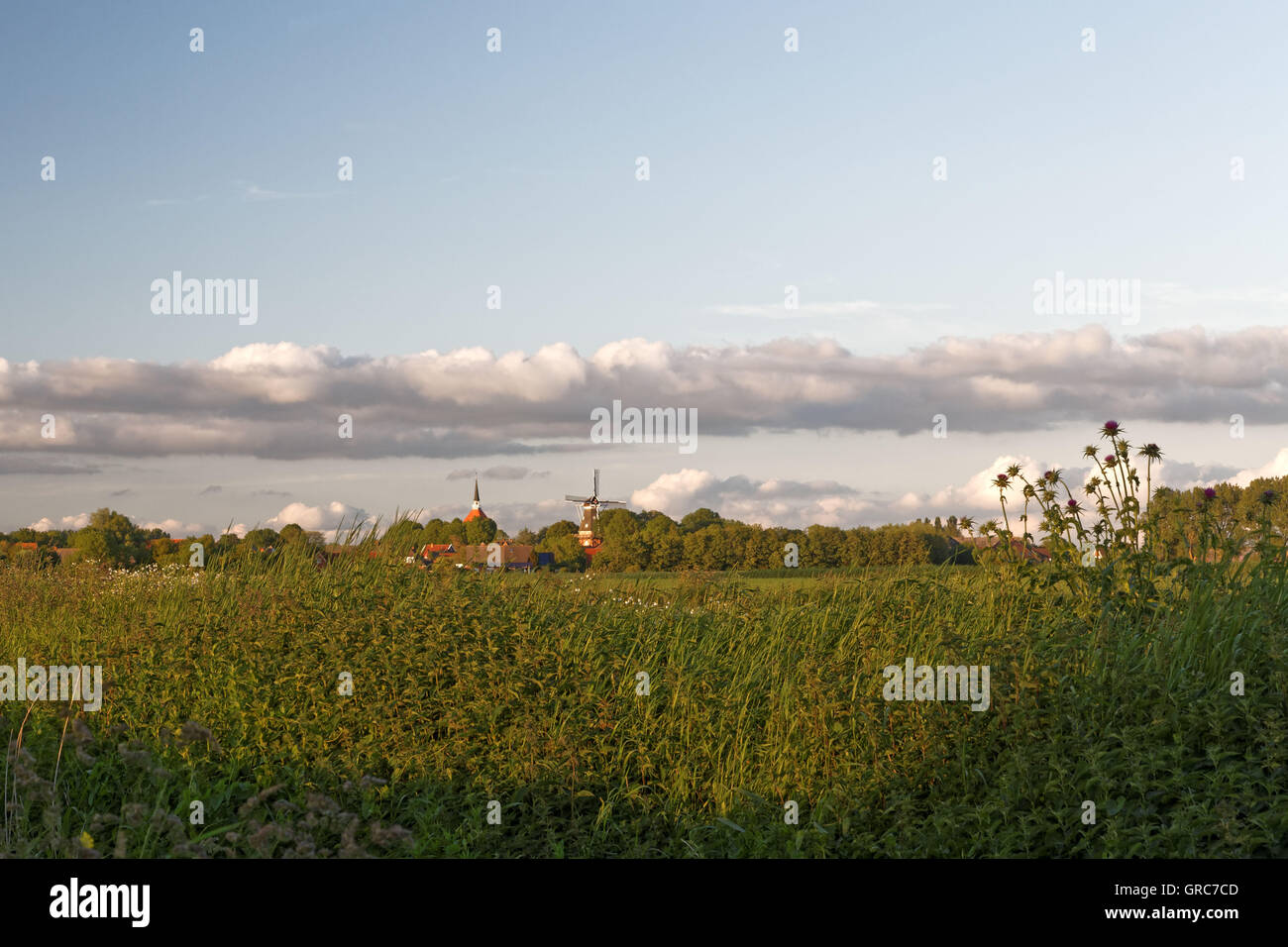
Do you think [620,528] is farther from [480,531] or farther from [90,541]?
[90,541]

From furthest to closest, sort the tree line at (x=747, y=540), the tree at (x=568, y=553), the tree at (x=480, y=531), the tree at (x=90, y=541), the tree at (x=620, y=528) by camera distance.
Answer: the tree at (x=90, y=541) → the tree at (x=620, y=528) → the tree at (x=480, y=531) → the tree at (x=568, y=553) → the tree line at (x=747, y=540)

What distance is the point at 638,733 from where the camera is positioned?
24.3 ft

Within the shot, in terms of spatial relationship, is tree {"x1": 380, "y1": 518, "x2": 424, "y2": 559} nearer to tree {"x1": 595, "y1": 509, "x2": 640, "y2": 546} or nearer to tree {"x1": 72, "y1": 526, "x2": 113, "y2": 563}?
tree {"x1": 595, "y1": 509, "x2": 640, "y2": 546}

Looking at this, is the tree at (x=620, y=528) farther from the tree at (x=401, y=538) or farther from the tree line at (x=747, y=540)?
the tree at (x=401, y=538)

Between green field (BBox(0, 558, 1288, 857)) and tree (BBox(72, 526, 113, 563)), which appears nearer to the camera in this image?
green field (BBox(0, 558, 1288, 857))

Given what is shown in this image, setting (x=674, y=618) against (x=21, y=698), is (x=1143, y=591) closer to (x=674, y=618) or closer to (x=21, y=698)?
(x=674, y=618)

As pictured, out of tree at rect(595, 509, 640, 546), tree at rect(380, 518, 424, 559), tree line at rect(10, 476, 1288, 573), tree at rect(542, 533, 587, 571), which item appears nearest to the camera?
tree line at rect(10, 476, 1288, 573)

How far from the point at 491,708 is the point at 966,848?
3.46 metres

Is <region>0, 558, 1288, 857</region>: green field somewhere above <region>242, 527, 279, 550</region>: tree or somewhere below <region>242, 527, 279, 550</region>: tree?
below

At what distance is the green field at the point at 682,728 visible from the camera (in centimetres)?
595

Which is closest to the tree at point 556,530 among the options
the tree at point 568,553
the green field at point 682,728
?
the tree at point 568,553

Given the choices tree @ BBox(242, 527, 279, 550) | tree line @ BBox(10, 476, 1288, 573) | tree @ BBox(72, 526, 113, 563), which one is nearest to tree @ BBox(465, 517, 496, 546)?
tree line @ BBox(10, 476, 1288, 573)

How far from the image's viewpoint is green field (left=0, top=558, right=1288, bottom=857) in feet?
19.5
